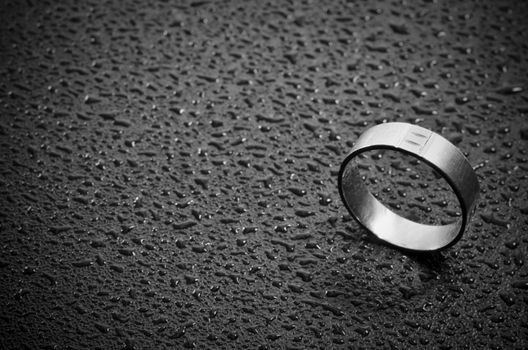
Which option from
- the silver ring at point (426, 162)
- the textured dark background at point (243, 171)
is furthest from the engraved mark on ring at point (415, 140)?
the textured dark background at point (243, 171)

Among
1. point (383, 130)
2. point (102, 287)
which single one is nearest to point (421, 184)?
point (383, 130)

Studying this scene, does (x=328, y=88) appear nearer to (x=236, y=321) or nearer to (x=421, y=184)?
(x=421, y=184)

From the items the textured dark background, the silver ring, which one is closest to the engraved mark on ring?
the silver ring

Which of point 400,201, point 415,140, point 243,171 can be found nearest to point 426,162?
point 415,140

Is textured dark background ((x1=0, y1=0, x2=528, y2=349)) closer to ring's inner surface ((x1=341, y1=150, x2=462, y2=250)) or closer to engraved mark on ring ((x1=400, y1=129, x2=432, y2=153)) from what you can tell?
ring's inner surface ((x1=341, y1=150, x2=462, y2=250))

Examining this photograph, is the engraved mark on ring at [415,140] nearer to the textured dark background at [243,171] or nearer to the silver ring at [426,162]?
the silver ring at [426,162]

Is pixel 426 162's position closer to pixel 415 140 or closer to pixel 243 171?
pixel 415 140
